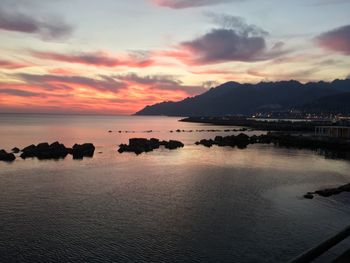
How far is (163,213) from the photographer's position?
28.5 meters

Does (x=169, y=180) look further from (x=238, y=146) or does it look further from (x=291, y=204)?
(x=238, y=146)

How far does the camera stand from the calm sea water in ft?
69.2

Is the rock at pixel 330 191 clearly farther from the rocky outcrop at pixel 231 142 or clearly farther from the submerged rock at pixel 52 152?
the rocky outcrop at pixel 231 142

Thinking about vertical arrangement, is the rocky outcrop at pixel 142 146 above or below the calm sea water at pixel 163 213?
above

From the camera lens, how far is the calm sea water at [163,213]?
21078 mm

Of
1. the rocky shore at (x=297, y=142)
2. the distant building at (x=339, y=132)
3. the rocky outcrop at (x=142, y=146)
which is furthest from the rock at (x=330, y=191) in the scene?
the distant building at (x=339, y=132)

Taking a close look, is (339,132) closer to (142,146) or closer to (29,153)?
(142,146)

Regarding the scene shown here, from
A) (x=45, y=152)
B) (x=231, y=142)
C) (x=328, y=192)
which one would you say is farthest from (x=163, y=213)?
(x=231, y=142)

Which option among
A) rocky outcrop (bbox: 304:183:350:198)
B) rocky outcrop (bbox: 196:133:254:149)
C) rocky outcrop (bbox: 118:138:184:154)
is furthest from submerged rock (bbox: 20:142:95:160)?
rocky outcrop (bbox: 304:183:350:198)

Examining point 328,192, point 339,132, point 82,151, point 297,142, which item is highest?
point 339,132

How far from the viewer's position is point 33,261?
64.1ft

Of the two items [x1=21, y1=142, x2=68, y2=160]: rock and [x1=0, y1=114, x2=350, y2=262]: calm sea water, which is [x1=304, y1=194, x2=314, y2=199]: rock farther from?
[x1=21, y1=142, x2=68, y2=160]: rock

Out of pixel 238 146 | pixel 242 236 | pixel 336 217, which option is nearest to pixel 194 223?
pixel 242 236

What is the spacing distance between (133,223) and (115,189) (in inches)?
462
